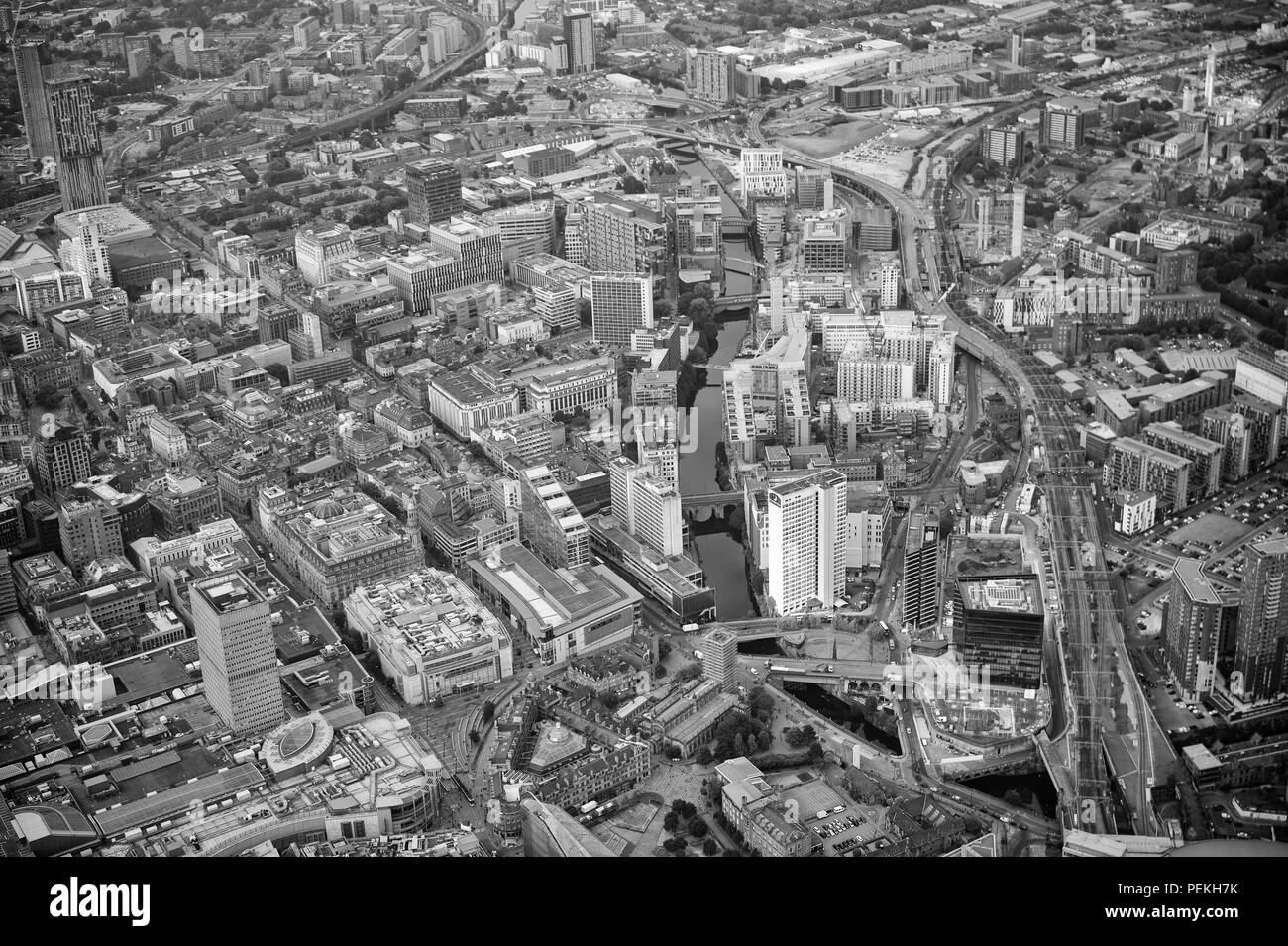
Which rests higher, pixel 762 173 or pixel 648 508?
pixel 762 173

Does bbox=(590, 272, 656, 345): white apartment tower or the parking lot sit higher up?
bbox=(590, 272, 656, 345): white apartment tower

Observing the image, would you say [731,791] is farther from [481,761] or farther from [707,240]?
[707,240]

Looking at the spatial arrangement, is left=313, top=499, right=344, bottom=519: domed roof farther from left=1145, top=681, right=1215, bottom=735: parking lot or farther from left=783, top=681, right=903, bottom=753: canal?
left=1145, top=681, right=1215, bottom=735: parking lot

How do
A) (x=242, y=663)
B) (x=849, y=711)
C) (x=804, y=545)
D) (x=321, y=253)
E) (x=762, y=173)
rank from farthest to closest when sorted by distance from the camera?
(x=762, y=173) → (x=321, y=253) → (x=804, y=545) → (x=849, y=711) → (x=242, y=663)

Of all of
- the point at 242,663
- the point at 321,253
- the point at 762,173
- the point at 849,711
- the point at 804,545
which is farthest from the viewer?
the point at 762,173

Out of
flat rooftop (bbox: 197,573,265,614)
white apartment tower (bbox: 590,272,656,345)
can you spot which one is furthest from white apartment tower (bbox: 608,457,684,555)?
white apartment tower (bbox: 590,272,656,345)

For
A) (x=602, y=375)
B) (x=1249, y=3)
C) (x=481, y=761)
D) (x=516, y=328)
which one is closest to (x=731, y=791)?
(x=481, y=761)

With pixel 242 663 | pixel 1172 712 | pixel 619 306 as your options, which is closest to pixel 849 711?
pixel 1172 712

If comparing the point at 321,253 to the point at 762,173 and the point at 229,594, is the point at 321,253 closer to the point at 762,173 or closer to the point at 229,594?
the point at 762,173

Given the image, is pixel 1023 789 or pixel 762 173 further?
pixel 762 173
